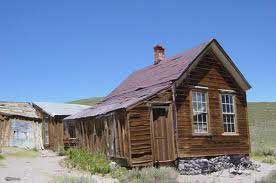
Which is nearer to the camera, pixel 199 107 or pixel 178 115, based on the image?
pixel 178 115

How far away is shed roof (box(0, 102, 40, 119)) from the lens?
28625mm

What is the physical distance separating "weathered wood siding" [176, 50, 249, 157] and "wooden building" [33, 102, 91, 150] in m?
11.2

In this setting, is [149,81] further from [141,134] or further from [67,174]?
[67,174]

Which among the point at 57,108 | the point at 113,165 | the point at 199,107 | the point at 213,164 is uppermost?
the point at 57,108

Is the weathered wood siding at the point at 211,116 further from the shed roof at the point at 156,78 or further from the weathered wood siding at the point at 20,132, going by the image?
the weathered wood siding at the point at 20,132

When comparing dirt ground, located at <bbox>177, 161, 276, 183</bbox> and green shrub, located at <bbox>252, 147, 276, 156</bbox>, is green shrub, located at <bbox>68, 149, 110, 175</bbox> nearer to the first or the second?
dirt ground, located at <bbox>177, 161, 276, 183</bbox>

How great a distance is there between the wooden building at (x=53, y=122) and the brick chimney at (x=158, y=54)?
8038 mm

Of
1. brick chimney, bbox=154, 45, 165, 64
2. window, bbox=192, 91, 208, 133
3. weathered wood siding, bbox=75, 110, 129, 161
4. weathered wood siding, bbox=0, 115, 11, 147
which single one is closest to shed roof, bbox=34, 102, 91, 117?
weathered wood siding, bbox=0, 115, 11, 147

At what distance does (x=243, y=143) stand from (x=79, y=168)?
7776 mm

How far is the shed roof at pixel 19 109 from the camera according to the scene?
1127 inches

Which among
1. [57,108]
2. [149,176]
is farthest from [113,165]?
[57,108]

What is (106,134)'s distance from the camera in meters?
17.5

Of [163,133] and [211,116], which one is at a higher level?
[211,116]

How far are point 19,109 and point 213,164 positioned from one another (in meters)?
16.7
